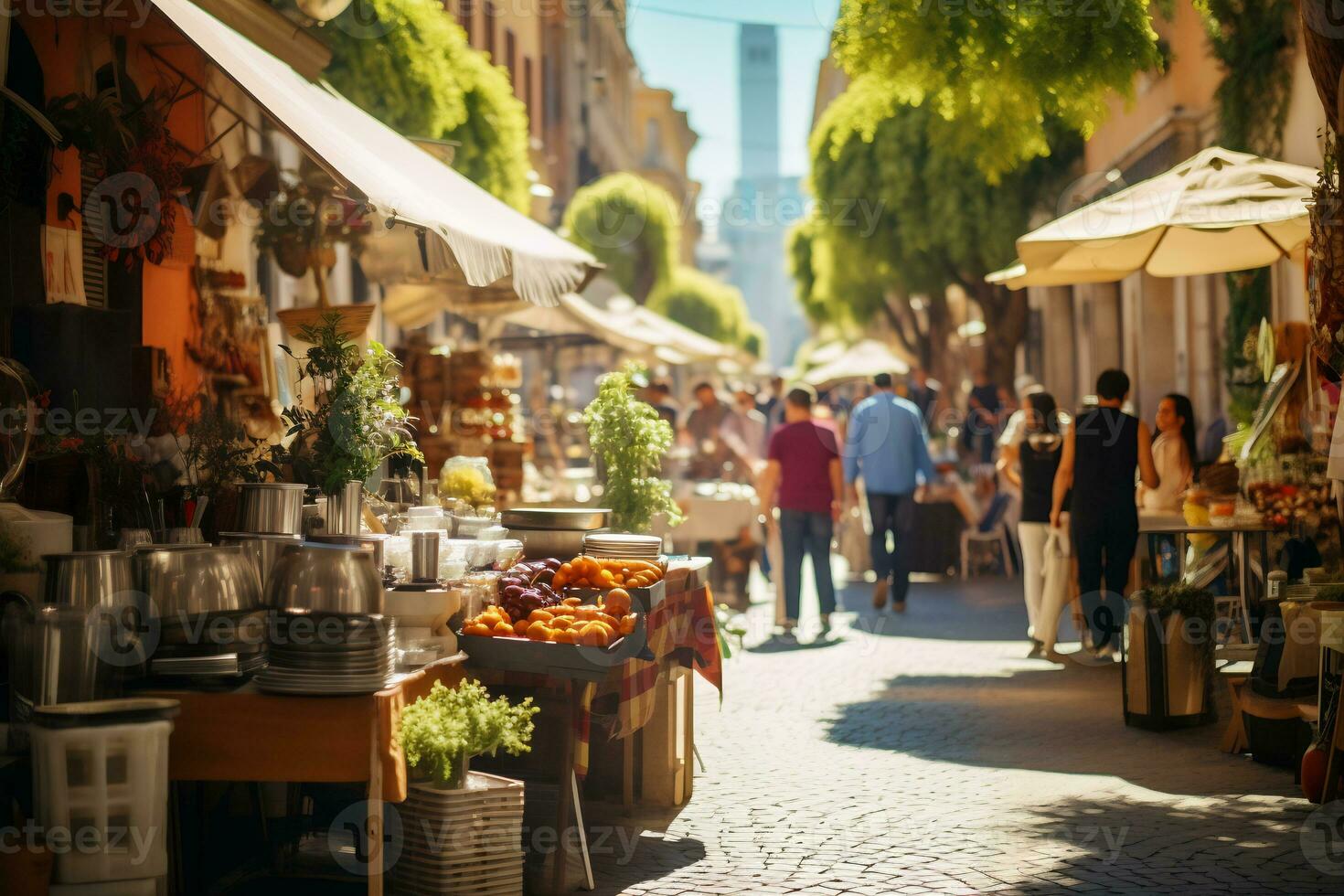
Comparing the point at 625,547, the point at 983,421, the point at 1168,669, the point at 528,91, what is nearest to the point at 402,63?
the point at 625,547

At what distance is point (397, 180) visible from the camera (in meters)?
8.23

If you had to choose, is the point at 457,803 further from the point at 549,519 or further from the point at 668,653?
the point at 549,519

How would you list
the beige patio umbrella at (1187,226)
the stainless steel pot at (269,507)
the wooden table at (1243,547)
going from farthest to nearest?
1. the beige patio umbrella at (1187,226)
2. the wooden table at (1243,547)
3. the stainless steel pot at (269,507)

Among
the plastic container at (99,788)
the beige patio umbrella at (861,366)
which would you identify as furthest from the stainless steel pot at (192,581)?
the beige patio umbrella at (861,366)

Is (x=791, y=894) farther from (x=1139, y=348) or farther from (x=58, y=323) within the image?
(x=1139, y=348)

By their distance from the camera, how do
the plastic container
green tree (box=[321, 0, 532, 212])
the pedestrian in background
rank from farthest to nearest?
the pedestrian in background
green tree (box=[321, 0, 532, 212])
the plastic container

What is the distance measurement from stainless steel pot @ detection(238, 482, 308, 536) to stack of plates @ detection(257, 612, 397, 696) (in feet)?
3.30

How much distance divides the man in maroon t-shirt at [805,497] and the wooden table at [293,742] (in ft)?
27.9

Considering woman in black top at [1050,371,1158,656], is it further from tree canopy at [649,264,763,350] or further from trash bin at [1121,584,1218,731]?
tree canopy at [649,264,763,350]

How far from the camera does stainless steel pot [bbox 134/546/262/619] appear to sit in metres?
5.49

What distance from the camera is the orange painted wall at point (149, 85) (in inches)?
336

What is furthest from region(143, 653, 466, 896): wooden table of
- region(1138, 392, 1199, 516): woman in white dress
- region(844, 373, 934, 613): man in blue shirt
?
region(844, 373, 934, 613): man in blue shirt

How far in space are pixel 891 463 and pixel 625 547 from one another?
7.53 m

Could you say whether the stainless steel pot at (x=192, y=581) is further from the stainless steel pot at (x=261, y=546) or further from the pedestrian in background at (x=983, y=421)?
the pedestrian in background at (x=983, y=421)
